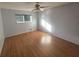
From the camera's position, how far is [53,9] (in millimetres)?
1792

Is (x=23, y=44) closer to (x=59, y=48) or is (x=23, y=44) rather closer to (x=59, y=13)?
(x=59, y=48)

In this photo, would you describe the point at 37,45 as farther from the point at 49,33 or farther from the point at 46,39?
the point at 49,33

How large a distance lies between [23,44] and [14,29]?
0.48 m

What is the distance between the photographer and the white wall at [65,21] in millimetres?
1860

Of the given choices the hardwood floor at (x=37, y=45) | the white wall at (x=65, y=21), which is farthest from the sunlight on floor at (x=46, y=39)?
the white wall at (x=65, y=21)

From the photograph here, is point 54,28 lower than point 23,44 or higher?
higher

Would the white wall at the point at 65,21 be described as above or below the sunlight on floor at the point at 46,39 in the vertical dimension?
above

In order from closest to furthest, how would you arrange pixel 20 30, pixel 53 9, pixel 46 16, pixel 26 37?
pixel 53 9 → pixel 46 16 → pixel 26 37 → pixel 20 30

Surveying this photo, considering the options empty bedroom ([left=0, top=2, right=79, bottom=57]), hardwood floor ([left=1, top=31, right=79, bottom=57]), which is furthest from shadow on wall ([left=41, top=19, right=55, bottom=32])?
hardwood floor ([left=1, top=31, right=79, bottom=57])

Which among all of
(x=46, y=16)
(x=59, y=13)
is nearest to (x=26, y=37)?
(x=46, y=16)

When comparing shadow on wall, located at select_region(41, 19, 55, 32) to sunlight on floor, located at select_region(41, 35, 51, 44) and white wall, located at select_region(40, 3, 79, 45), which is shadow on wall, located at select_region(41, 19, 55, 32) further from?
sunlight on floor, located at select_region(41, 35, 51, 44)

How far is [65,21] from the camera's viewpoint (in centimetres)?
194

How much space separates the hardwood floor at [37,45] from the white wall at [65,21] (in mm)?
153

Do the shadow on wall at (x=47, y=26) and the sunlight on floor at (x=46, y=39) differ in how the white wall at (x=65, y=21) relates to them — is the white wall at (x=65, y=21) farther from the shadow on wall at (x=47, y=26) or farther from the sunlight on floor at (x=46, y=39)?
the sunlight on floor at (x=46, y=39)
